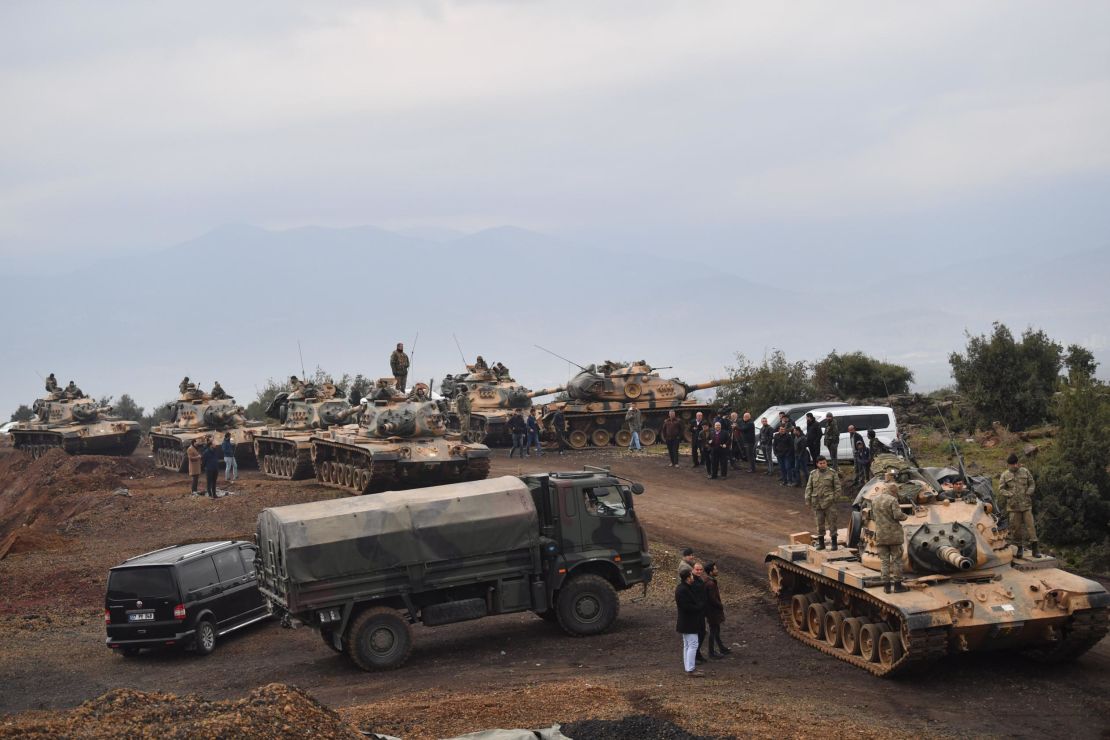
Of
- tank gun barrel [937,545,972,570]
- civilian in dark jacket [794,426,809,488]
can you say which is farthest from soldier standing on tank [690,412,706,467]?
tank gun barrel [937,545,972,570]

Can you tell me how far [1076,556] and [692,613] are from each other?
9.21 metres

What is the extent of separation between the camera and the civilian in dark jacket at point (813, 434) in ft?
90.9

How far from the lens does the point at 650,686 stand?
14203 millimetres

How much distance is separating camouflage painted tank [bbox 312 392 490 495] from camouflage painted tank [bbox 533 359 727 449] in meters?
10.8

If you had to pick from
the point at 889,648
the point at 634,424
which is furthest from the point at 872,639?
the point at 634,424

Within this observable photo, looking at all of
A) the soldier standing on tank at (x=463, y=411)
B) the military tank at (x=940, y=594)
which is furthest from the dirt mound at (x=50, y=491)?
the military tank at (x=940, y=594)

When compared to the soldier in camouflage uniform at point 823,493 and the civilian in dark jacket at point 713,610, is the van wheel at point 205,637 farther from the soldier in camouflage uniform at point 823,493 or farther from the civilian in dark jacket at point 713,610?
the soldier in camouflage uniform at point 823,493

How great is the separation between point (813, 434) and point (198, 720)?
19300 mm

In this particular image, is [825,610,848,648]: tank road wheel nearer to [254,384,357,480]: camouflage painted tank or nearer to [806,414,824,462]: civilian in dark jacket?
[806,414,824,462]: civilian in dark jacket

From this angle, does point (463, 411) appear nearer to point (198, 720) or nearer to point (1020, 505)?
point (1020, 505)

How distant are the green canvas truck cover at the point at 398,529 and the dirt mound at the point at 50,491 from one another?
1283 centimetres

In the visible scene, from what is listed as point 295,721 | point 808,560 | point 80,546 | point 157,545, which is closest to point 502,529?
point 808,560

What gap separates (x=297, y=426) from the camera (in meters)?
37.4

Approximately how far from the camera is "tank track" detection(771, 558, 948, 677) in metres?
13.6
